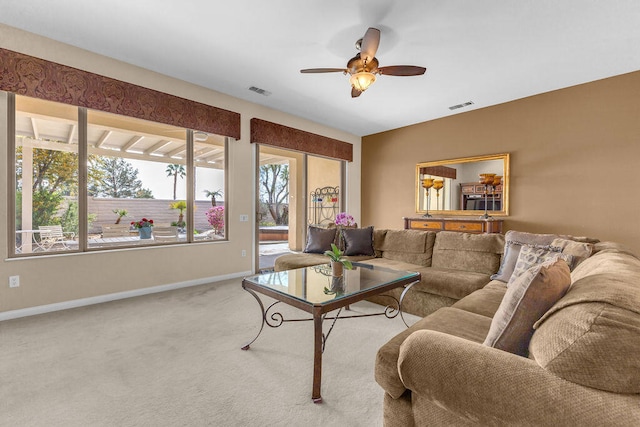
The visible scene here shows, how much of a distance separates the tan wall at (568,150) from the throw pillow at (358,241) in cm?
235

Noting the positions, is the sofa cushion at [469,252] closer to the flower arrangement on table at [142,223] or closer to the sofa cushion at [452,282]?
the sofa cushion at [452,282]

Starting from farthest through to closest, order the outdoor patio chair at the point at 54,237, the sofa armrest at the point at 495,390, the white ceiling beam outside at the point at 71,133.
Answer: the white ceiling beam outside at the point at 71,133, the outdoor patio chair at the point at 54,237, the sofa armrest at the point at 495,390

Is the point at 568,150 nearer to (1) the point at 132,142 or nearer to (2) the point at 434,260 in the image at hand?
(2) the point at 434,260

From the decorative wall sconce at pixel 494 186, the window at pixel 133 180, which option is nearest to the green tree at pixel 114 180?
the window at pixel 133 180

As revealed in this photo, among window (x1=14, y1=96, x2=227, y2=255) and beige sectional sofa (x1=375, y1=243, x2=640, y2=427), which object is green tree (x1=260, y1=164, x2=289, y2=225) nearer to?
window (x1=14, y1=96, x2=227, y2=255)

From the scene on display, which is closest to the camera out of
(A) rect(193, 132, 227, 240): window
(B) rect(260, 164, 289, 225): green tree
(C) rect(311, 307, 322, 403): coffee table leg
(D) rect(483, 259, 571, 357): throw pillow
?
(D) rect(483, 259, 571, 357): throw pillow

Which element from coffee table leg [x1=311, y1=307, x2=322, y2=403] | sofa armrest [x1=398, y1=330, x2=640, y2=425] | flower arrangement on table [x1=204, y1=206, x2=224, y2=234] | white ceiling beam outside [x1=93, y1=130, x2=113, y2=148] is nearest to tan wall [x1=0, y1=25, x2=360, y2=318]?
flower arrangement on table [x1=204, y1=206, x2=224, y2=234]

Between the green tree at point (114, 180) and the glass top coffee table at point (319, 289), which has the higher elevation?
the green tree at point (114, 180)

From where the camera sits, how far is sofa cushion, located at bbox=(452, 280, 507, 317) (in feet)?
6.29

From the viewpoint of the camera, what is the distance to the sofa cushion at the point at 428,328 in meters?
1.24

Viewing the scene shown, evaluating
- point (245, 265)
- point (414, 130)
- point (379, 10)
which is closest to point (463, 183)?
point (414, 130)

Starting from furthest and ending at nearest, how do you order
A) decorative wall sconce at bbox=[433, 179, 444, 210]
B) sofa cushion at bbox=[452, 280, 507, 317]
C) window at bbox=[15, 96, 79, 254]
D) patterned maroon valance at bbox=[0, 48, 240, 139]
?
decorative wall sconce at bbox=[433, 179, 444, 210] → window at bbox=[15, 96, 79, 254] → patterned maroon valance at bbox=[0, 48, 240, 139] → sofa cushion at bbox=[452, 280, 507, 317]

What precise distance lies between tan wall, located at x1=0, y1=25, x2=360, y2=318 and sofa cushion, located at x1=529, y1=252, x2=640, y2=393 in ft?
12.8

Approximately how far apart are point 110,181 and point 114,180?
0.05m
